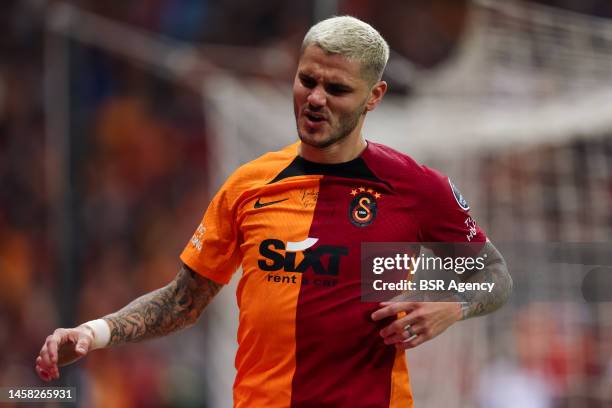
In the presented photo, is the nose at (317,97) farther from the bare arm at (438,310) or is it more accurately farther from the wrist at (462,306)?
the wrist at (462,306)

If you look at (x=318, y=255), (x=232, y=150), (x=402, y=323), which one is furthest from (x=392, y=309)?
(x=232, y=150)

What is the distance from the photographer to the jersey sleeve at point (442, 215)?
287cm

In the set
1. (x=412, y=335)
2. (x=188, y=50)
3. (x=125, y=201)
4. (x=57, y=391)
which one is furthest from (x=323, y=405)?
(x=125, y=201)

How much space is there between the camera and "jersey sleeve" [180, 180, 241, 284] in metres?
2.98

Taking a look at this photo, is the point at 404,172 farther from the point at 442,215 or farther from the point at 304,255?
the point at 304,255

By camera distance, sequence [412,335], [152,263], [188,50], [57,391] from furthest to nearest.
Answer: [152,263], [188,50], [57,391], [412,335]

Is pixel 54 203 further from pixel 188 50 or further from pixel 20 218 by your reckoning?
pixel 188 50

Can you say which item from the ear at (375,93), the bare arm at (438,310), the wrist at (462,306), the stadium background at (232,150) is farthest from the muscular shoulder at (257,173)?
the stadium background at (232,150)

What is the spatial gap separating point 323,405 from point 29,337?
7.83 meters

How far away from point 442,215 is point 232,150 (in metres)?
4.62

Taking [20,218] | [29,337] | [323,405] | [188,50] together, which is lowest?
[323,405]

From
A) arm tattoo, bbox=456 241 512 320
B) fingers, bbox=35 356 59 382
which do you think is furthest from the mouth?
fingers, bbox=35 356 59 382

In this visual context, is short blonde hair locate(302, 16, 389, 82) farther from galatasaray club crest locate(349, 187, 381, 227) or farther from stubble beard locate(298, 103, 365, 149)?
galatasaray club crest locate(349, 187, 381, 227)

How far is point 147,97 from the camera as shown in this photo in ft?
34.6
